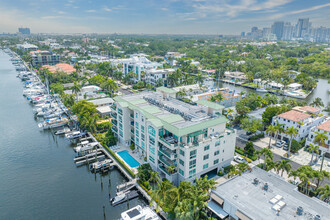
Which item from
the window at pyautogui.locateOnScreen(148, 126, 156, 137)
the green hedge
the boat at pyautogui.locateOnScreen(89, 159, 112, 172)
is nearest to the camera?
the window at pyautogui.locateOnScreen(148, 126, 156, 137)

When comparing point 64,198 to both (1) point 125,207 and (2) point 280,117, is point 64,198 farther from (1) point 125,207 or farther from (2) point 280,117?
(2) point 280,117

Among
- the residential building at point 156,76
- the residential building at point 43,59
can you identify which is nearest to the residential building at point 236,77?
the residential building at point 156,76

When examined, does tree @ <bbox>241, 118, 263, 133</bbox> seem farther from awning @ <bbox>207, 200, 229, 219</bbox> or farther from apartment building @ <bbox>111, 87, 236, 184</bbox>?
awning @ <bbox>207, 200, 229, 219</bbox>

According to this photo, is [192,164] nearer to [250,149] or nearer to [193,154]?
[193,154]

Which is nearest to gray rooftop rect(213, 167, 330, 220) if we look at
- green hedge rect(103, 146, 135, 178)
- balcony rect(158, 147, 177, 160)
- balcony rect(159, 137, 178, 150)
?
balcony rect(158, 147, 177, 160)

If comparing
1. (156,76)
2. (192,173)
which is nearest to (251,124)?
(192,173)

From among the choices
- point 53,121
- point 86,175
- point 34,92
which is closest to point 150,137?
point 86,175
